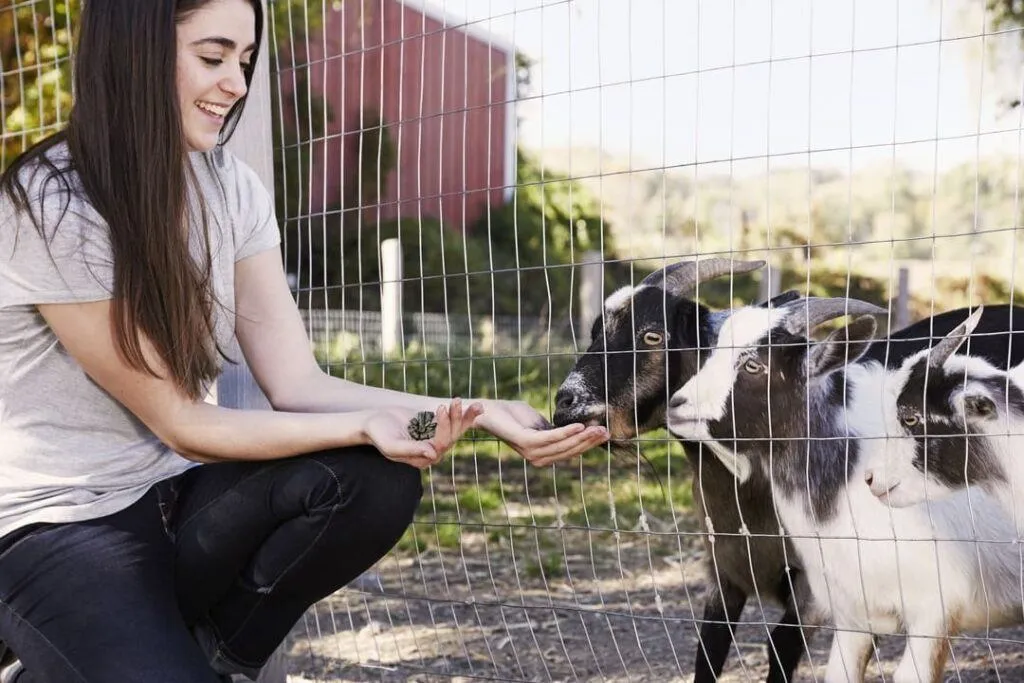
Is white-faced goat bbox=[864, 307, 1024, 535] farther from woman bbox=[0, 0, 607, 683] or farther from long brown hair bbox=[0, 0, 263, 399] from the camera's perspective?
long brown hair bbox=[0, 0, 263, 399]

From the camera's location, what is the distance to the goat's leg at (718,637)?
2.73 metres

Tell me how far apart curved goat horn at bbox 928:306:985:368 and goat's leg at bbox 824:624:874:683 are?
0.59m

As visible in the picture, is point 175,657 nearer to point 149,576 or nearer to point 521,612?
point 149,576

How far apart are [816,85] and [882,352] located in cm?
63

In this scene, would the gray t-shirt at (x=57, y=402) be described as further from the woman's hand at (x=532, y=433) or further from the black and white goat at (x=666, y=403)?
the black and white goat at (x=666, y=403)

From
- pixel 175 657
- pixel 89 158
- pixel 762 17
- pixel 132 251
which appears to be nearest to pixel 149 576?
pixel 175 657

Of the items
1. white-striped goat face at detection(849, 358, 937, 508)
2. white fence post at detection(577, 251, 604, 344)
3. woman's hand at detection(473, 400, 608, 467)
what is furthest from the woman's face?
white fence post at detection(577, 251, 604, 344)

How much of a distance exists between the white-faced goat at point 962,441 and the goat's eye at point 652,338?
1.76 feet

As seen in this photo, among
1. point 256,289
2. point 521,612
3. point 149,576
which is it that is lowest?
point 521,612

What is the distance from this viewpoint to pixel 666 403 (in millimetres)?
2629

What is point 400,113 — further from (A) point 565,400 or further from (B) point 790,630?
(B) point 790,630

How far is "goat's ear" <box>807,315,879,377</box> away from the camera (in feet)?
8.63

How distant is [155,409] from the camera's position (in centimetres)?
212

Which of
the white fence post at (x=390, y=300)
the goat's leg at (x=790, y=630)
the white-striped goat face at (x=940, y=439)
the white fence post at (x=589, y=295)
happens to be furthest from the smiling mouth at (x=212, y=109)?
the white fence post at (x=589, y=295)
